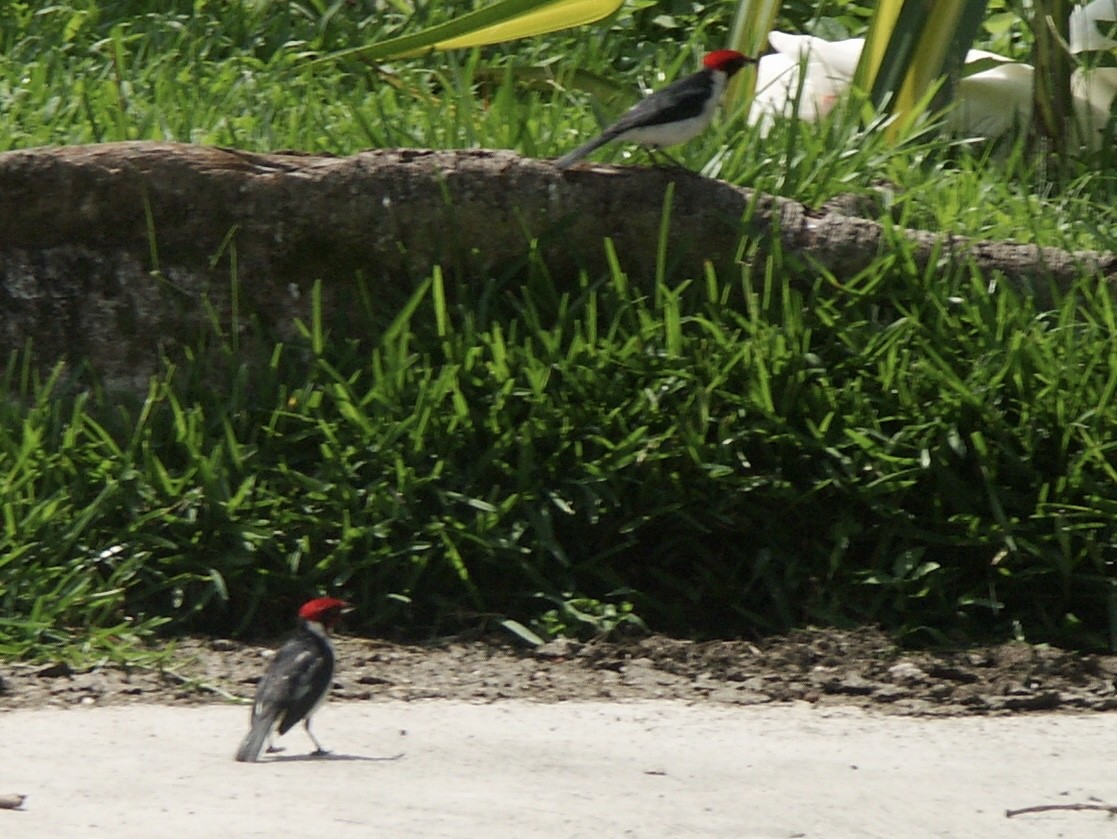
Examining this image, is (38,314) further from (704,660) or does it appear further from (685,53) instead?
(685,53)

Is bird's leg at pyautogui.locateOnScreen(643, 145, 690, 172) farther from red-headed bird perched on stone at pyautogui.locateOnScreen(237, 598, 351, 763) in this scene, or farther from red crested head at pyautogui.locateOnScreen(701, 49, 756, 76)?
red-headed bird perched on stone at pyautogui.locateOnScreen(237, 598, 351, 763)

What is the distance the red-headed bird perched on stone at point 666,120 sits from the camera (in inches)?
183

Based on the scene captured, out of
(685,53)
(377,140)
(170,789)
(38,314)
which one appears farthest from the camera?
(685,53)

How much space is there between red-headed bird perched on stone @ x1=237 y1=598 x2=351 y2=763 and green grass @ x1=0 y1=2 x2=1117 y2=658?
2.49ft

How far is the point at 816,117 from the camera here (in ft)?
17.7

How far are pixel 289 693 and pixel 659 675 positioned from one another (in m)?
1.06

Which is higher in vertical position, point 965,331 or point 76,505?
point 965,331

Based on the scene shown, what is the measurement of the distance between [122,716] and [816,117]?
294 cm

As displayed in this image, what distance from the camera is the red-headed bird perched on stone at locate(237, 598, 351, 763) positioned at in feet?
10.2

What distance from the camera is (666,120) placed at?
4.70 metres

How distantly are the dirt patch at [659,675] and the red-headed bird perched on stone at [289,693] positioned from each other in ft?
1.47

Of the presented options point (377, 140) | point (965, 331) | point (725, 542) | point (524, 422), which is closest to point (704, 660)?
point (725, 542)

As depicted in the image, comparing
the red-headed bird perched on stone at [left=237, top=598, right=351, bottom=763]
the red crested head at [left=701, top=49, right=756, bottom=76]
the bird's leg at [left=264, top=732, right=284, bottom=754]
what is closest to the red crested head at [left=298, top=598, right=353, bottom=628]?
the red-headed bird perched on stone at [left=237, top=598, right=351, bottom=763]

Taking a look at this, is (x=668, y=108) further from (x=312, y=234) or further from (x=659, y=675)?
(x=659, y=675)
